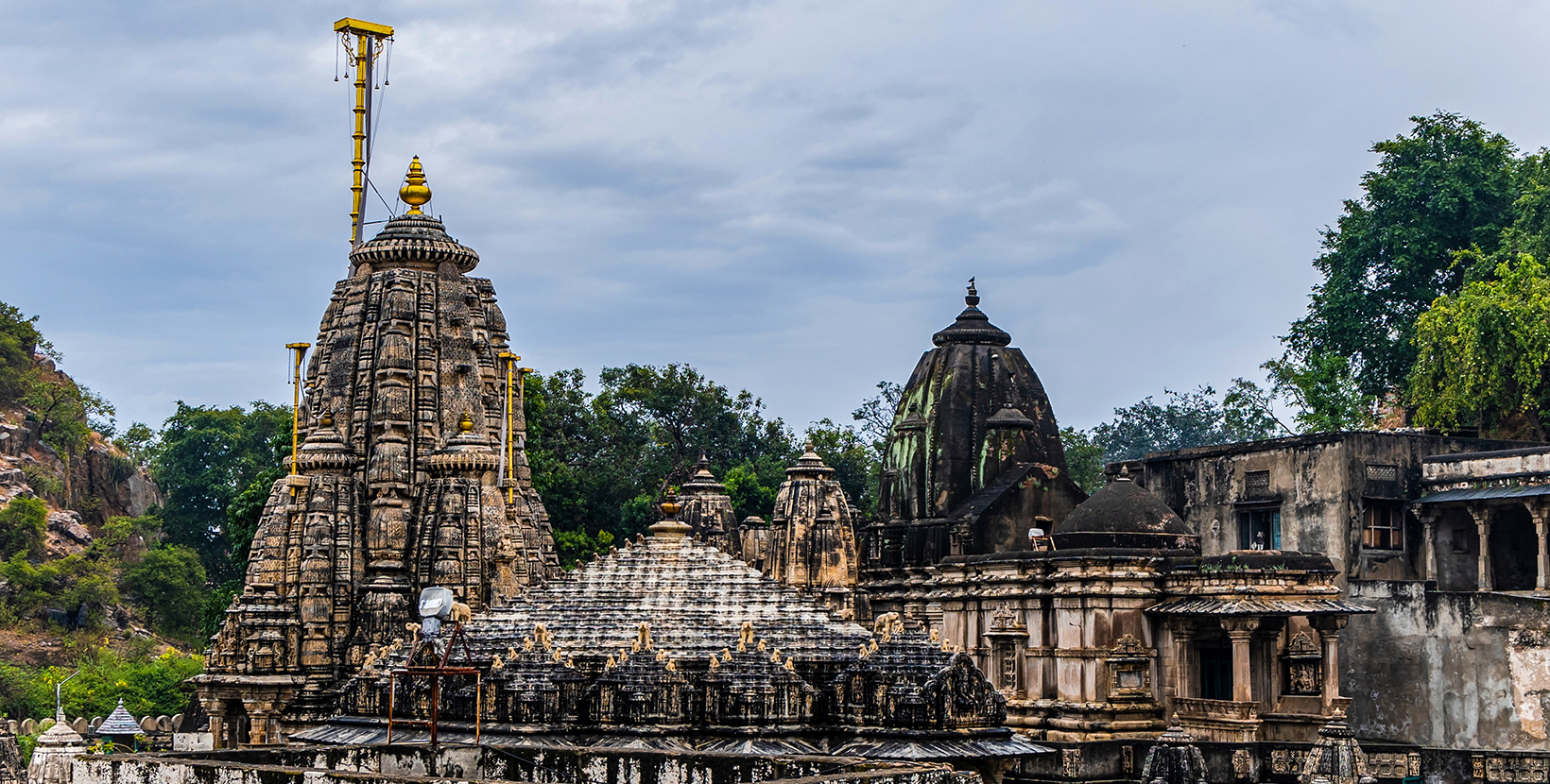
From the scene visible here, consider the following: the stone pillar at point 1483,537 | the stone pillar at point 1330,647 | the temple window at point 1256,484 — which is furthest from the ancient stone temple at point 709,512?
the stone pillar at point 1330,647

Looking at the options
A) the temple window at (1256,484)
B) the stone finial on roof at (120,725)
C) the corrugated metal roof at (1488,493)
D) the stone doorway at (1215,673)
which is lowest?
the stone finial on roof at (120,725)

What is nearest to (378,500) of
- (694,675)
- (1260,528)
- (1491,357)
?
(694,675)

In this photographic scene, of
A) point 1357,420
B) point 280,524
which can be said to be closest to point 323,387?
point 280,524

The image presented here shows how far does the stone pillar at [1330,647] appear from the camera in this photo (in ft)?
116

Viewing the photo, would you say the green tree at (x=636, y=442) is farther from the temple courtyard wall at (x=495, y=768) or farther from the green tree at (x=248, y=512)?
the temple courtyard wall at (x=495, y=768)

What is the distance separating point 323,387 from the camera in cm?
3819

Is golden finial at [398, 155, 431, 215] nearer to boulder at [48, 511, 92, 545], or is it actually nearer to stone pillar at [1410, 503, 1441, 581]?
stone pillar at [1410, 503, 1441, 581]

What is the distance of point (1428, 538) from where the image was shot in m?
42.8

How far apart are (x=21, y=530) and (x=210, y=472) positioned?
13175 millimetres

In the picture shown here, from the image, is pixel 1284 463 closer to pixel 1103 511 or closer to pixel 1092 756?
pixel 1103 511

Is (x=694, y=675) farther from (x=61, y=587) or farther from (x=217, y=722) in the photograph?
(x=61, y=587)

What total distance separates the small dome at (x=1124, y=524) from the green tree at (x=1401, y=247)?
20.4 metres

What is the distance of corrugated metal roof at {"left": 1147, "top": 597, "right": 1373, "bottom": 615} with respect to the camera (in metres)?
35.2

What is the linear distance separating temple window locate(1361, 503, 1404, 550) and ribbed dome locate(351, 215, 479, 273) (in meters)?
21.2
